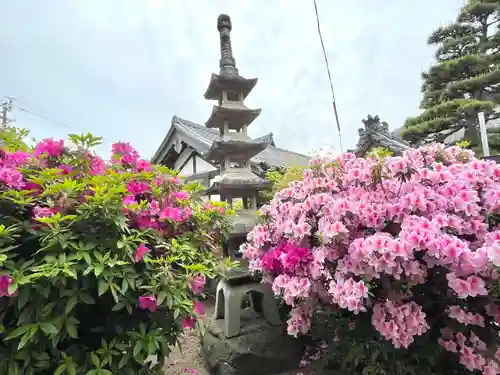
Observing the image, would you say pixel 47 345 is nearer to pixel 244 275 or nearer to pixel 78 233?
pixel 78 233

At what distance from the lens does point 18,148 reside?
1.76 m

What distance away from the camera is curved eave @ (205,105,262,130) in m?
4.14

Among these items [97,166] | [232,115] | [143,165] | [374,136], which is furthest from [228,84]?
[374,136]

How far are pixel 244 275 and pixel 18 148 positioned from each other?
2193 mm

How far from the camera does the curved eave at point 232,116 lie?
13.6ft

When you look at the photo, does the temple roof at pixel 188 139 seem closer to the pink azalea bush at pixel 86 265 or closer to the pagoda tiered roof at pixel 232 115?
the pagoda tiered roof at pixel 232 115

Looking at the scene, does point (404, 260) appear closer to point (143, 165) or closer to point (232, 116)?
point (143, 165)

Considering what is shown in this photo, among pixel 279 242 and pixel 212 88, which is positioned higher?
pixel 212 88

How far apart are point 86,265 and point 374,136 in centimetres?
900

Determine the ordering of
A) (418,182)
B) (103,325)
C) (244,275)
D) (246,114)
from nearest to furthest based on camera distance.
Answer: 1. (103,325)
2. (418,182)
3. (244,275)
4. (246,114)

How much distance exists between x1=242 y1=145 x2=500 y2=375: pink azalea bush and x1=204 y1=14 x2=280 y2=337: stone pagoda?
115 centimetres

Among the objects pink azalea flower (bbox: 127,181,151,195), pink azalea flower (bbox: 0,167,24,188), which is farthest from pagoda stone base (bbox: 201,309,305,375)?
pink azalea flower (bbox: 0,167,24,188)

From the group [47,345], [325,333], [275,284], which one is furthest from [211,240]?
[325,333]

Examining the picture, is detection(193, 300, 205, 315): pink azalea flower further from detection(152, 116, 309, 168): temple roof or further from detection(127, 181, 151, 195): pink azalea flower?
detection(152, 116, 309, 168): temple roof
